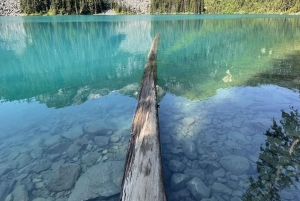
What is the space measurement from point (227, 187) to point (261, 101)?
17.6ft

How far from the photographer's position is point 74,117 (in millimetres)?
7738

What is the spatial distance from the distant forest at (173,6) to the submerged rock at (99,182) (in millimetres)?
134670

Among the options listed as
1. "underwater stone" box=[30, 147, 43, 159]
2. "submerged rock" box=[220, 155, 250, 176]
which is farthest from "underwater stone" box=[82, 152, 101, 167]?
"submerged rock" box=[220, 155, 250, 176]

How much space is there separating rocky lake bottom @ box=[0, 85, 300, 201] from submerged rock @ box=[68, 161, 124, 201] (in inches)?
0.8

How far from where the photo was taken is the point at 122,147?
578cm

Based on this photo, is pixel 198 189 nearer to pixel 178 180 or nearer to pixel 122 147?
pixel 178 180

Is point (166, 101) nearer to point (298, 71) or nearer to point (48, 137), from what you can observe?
point (48, 137)

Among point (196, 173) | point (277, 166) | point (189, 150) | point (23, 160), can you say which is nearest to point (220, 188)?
point (196, 173)

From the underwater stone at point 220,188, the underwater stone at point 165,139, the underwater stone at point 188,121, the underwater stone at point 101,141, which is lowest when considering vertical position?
the underwater stone at point 220,188

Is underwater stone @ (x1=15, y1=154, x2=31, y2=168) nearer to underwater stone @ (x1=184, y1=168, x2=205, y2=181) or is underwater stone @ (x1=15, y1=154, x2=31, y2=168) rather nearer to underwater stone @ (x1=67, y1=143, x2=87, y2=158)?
underwater stone @ (x1=67, y1=143, x2=87, y2=158)

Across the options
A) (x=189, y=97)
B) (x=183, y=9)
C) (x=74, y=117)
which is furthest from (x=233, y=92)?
(x=183, y=9)

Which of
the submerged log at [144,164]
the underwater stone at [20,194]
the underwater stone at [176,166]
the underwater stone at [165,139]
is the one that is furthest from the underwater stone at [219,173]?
the underwater stone at [20,194]

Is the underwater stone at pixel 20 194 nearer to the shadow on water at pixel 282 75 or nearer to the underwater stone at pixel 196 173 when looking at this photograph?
the underwater stone at pixel 196 173

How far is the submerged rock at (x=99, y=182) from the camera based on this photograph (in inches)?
167
